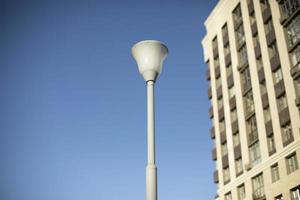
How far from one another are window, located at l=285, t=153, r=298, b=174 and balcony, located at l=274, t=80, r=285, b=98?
Answer: 468cm

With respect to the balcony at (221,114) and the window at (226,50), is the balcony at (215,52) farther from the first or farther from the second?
the balcony at (221,114)

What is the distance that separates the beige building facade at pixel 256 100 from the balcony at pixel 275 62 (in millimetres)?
83

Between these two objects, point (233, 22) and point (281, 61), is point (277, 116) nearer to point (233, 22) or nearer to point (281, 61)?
point (281, 61)

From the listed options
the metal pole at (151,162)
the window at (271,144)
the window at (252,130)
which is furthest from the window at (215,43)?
the metal pole at (151,162)

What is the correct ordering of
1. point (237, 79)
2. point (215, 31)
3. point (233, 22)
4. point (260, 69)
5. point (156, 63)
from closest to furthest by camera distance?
point (156, 63)
point (260, 69)
point (237, 79)
point (233, 22)
point (215, 31)

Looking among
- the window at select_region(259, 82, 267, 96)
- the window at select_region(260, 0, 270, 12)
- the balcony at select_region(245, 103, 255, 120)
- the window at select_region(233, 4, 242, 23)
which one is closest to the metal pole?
the window at select_region(259, 82, 267, 96)

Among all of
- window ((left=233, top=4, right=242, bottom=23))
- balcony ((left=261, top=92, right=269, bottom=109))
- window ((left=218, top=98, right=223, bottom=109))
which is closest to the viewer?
balcony ((left=261, top=92, right=269, bottom=109))

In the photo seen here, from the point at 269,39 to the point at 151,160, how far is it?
29.2 meters

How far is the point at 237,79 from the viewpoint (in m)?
37.5

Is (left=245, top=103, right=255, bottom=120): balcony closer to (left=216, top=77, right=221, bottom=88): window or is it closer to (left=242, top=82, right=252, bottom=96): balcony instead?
(left=242, top=82, right=252, bottom=96): balcony

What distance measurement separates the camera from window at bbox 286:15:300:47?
3056cm

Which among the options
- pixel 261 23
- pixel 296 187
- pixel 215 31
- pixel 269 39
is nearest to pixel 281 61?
pixel 269 39

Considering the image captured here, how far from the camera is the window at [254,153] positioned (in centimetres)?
3256

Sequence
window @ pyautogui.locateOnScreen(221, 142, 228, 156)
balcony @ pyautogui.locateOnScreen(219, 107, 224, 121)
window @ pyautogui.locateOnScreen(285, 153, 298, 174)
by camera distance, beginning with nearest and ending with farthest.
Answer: window @ pyautogui.locateOnScreen(285, 153, 298, 174), window @ pyautogui.locateOnScreen(221, 142, 228, 156), balcony @ pyautogui.locateOnScreen(219, 107, 224, 121)
